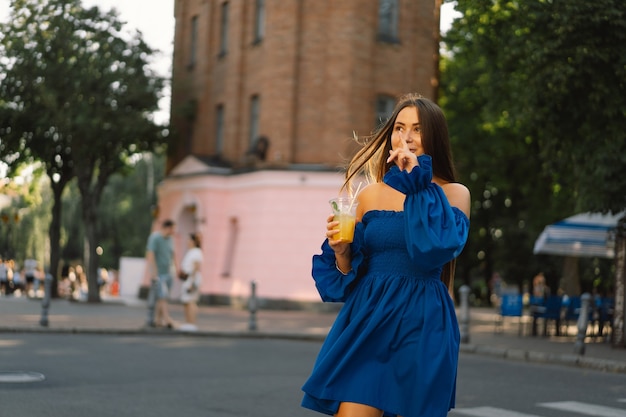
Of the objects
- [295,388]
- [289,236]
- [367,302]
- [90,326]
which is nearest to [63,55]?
[289,236]

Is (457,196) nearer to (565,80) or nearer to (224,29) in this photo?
(565,80)

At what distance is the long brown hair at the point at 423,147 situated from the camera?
4363 mm

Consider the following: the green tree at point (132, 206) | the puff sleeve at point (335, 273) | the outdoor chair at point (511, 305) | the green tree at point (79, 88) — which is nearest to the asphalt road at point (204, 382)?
the puff sleeve at point (335, 273)

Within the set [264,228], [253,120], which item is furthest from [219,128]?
[264,228]

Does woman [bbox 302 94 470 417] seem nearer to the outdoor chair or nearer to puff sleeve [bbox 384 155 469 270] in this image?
puff sleeve [bbox 384 155 469 270]

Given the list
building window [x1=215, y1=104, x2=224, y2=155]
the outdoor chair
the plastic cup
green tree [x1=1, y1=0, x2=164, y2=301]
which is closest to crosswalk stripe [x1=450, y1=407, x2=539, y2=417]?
the plastic cup

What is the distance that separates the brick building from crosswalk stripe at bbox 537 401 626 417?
22146 millimetres

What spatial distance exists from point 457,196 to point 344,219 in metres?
0.51

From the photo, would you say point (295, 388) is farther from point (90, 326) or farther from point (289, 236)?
point (289, 236)

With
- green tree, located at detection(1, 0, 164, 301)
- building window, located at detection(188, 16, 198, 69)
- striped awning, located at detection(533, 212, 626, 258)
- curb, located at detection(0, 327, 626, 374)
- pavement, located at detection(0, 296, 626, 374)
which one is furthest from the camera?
building window, located at detection(188, 16, 198, 69)

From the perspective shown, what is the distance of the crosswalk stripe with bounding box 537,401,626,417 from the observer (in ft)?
30.8

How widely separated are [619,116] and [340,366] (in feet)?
46.0

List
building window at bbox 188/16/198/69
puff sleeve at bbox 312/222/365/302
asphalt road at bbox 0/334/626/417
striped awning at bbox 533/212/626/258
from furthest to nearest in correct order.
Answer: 1. building window at bbox 188/16/198/69
2. striped awning at bbox 533/212/626/258
3. asphalt road at bbox 0/334/626/417
4. puff sleeve at bbox 312/222/365/302

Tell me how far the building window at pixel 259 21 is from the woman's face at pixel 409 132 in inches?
1225
